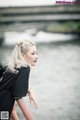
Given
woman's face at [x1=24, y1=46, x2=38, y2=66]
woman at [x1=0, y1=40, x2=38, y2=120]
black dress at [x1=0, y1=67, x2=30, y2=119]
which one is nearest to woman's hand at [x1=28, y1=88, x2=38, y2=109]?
woman at [x1=0, y1=40, x2=38, y2=120]

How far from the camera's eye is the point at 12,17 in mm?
2381

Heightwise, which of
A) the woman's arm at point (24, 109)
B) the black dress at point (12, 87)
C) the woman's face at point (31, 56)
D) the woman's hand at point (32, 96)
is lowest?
the woman's arm at point (24, 109)

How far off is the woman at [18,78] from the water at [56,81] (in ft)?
0.27

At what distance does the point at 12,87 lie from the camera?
2115 mm

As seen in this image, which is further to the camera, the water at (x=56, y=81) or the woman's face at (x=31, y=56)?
the water at (x=56, y=81)

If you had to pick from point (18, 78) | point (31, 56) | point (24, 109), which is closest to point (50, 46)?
point (31, 56)

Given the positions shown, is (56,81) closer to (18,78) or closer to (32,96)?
(32,96)

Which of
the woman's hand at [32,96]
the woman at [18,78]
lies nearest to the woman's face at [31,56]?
the woman at [18,78]

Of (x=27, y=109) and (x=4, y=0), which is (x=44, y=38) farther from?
(x=27, y=109)

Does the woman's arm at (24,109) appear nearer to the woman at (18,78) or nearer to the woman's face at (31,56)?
the woman at (18,78)

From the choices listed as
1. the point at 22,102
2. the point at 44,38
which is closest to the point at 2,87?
the point at 22,102

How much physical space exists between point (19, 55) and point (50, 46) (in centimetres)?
34

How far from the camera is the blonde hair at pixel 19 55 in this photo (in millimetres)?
2125

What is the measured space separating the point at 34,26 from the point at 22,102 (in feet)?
2.24
